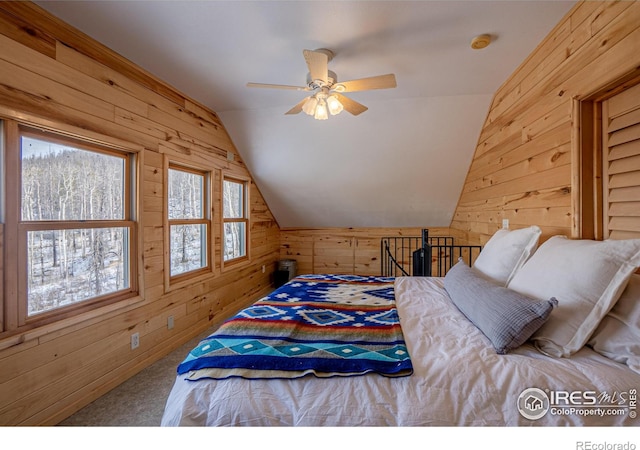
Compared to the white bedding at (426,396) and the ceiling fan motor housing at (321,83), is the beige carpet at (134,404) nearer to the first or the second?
the white bedding at (426,396)

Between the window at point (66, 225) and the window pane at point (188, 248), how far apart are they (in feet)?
1.76

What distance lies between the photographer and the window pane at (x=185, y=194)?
269 cm

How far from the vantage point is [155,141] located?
2.33 meters

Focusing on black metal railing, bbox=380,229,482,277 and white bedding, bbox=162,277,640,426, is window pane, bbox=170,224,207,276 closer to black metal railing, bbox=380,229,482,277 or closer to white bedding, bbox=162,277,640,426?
white bedding, bbox=162,277,640,426

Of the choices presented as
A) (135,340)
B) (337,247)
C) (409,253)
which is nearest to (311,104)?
(135,340)

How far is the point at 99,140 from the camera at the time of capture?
1.87 m

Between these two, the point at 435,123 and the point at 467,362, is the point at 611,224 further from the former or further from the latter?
the point at 435,123

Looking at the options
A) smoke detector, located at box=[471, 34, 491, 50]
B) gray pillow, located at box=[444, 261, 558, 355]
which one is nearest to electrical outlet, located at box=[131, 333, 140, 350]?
gray pillow, located at box=[444, 261, 558, 355]

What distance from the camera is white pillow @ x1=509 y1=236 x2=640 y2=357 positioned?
3.41 ft

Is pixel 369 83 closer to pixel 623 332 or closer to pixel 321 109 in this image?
pixel 321 109

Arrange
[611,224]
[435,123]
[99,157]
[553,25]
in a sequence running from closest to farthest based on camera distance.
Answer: [611,224] < [553,25] < [99,157] < [435,123]
